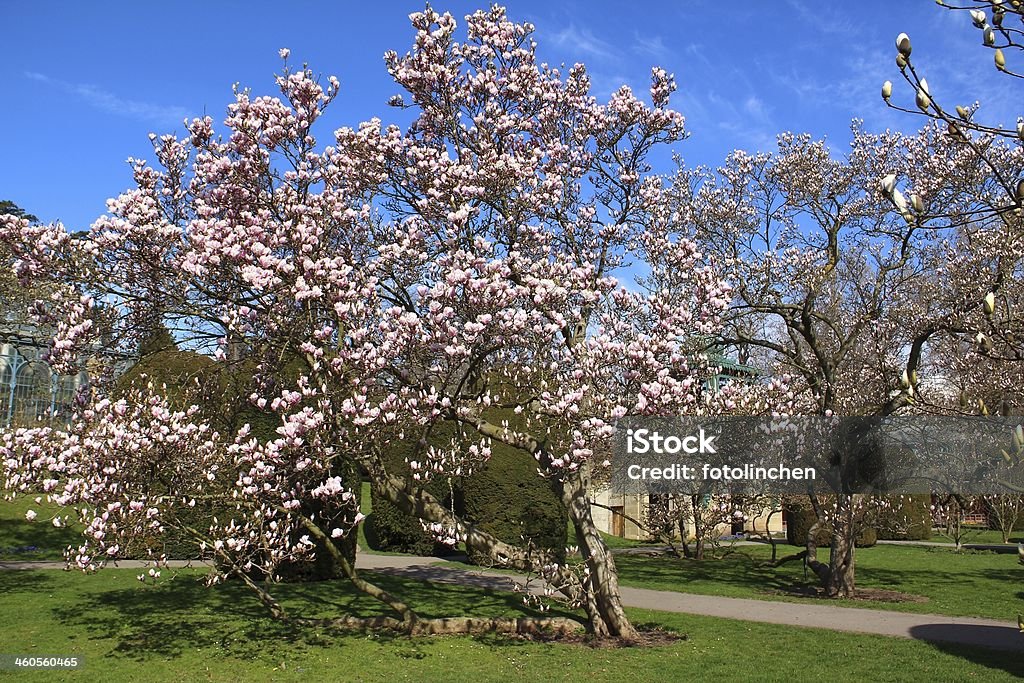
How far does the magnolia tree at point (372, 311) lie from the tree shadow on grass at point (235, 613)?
0.87 m

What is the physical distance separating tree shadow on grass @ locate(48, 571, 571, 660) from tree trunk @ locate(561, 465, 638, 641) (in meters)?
1.27

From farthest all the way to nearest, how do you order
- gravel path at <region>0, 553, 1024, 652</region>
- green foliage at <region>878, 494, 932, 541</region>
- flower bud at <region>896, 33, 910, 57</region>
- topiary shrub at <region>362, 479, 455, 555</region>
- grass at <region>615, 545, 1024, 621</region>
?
1. green foliage at <region>878, 494, 932, 541</region>
2. topiary shrub at <region>362, 479, 455, 555</region>
3. grass at <region>615, 545, 1024, 621</region>
4. gravel path at <region>0, 553, 1024, 652</region>
5. flower bud at <region>896, 33, 910, 57</region>

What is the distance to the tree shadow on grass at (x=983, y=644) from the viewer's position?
1025 centimetres

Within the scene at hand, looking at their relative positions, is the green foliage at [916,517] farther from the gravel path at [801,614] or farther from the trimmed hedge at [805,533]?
the gravel path at [801,614]

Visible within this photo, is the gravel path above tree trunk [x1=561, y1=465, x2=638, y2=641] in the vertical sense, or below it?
below

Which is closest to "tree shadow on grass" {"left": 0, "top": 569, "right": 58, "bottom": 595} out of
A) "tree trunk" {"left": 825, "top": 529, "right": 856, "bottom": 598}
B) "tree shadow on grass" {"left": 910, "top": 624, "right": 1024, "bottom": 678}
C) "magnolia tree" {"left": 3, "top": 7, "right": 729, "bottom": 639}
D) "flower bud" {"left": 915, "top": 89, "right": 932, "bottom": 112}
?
"magnolia tree" {"left": 3, "top": 7, "right": 729, "bottom": 639}

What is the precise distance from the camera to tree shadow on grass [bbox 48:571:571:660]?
10766mm

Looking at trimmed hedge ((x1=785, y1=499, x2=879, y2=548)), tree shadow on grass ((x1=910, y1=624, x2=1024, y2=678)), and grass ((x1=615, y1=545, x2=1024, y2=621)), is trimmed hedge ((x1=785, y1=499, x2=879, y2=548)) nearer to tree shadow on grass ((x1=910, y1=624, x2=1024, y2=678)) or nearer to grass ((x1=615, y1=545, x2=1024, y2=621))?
grass ((x1=615, y1=545, x2=1024, y2=621))

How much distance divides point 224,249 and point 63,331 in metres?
2.08

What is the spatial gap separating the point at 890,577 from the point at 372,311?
54.6 ft

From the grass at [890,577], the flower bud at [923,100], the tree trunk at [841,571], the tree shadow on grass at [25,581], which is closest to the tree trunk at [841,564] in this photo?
the tree trunk at [841,571]

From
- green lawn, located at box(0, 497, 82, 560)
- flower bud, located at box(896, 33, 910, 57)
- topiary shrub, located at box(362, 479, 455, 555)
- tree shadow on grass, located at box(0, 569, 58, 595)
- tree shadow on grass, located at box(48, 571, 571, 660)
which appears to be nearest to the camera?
flower bud, located at box(896, 33, 910, 57)

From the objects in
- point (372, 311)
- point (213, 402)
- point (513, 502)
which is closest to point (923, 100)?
point (372, 311)

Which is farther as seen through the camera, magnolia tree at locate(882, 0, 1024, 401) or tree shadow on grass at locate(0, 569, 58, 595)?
tree shadow on grass at locate(0, 569, 58, 595)
